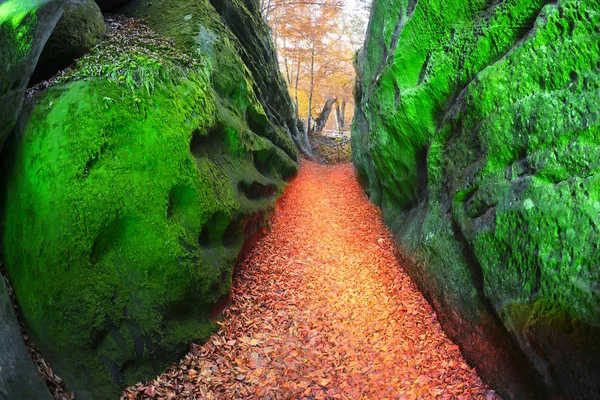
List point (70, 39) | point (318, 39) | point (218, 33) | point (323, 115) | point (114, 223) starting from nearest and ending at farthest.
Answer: point (114, 223)
point (70, 39)
point (218, 33)
point (318, 39)
point (323, 115)

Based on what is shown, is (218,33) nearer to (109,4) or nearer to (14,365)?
(109,4)

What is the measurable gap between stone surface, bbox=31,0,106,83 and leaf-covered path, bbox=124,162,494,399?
16.1 feet

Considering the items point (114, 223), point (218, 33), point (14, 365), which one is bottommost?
point (14, 365)

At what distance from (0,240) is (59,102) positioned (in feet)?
6.81

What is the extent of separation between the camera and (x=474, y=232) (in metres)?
4.25

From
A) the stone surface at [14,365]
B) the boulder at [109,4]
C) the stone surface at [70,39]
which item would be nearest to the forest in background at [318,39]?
the boulder at [109,4]

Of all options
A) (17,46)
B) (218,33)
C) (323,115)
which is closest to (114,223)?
(17,46)

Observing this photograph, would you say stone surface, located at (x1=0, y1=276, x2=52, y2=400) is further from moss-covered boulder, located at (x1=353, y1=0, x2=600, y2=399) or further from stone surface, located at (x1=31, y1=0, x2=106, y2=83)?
moss-covered boulder, located at (x1=353, y1=0, x2=600, y2=399)

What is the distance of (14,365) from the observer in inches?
134

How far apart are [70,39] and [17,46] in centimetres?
174

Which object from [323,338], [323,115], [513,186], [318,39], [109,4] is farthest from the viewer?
[323,115]

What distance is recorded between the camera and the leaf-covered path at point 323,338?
4258 mm

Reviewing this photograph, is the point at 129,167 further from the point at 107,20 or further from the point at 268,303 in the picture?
the point at 107,20

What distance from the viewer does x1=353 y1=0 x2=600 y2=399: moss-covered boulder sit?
9.59 feet
